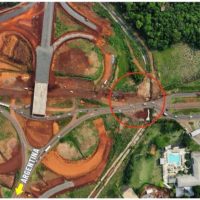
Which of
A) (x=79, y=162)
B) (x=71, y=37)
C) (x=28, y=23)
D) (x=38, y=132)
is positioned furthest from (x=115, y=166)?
(x=28, y=23)

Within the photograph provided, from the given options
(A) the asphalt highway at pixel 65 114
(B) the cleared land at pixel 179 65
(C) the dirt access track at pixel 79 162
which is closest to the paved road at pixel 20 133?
(A) the asphalt highway at pixel 65 114

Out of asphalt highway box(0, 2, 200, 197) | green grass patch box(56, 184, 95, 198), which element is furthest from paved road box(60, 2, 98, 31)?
green grass patch box(56, 184, 95, 198)

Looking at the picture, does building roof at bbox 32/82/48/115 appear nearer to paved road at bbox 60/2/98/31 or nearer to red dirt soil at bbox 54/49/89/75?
red dirt soil at bbox 54/49/89/75

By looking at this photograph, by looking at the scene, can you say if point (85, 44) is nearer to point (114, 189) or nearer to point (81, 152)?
point (81, 152)

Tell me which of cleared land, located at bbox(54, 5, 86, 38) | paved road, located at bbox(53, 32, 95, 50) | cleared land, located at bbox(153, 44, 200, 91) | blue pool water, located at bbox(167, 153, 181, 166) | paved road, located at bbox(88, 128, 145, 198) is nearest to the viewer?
paved road, located at bbox(88, 128, 145, 198)

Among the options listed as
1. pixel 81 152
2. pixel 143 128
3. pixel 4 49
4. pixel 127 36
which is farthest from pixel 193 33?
pixel 4 49
